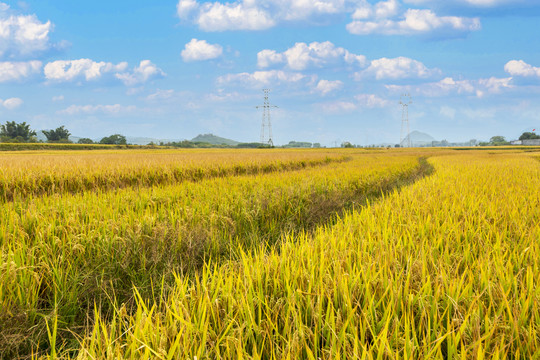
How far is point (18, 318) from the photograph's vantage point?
74.6 inches

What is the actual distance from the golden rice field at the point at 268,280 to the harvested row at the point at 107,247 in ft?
0.05

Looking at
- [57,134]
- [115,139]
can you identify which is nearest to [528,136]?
[115,139]

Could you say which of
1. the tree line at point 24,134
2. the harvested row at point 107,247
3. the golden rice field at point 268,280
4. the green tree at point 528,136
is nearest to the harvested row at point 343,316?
the golden rice field at point 268,280

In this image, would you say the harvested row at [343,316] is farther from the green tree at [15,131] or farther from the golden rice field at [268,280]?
the green tree at [15,131]

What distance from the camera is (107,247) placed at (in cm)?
265

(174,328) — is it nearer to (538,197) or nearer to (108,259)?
(108,259)

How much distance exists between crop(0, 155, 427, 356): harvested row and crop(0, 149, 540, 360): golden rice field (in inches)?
0.6

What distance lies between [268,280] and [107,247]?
175cm

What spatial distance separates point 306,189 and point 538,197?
138 inches

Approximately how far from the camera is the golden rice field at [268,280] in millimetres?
1180

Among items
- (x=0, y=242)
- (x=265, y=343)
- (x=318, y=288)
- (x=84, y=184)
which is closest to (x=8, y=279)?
(x=0, y=242)

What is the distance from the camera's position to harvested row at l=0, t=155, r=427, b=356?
198 cm

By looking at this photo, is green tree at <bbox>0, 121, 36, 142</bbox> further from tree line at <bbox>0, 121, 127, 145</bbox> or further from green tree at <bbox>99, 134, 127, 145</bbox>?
green tree at <bbox>99, 134, 127, 145</bbox>

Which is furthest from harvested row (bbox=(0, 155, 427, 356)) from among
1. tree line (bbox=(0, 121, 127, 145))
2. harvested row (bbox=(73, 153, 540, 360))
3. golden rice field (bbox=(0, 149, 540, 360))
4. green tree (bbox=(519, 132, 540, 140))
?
green tree (bbox=(519, 132, 540, 140))
